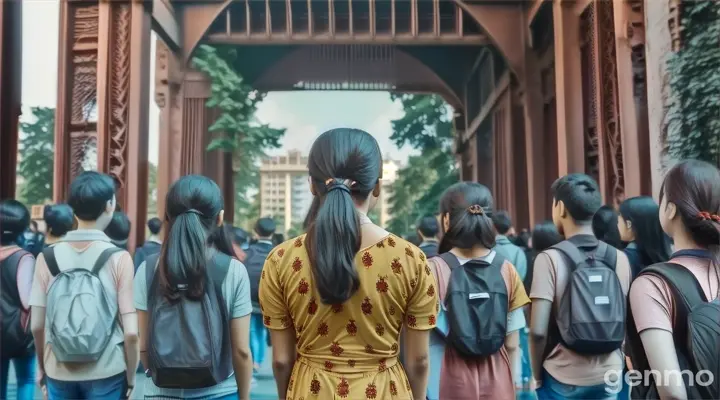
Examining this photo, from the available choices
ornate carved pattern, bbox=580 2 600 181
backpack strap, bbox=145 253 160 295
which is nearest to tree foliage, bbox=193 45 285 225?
ornate carved pattern, bbox=580 2 600 181

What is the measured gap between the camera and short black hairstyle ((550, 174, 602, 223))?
7.97 ft

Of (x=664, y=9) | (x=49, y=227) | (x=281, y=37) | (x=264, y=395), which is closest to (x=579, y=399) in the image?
(x=264, y=395)

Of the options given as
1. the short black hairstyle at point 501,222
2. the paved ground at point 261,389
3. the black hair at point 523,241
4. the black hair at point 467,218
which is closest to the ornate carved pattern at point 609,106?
the black hair at point 523,241

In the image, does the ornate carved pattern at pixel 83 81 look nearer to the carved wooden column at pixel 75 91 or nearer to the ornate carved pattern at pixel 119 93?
Result: the carved wooden column at pixel 75 91

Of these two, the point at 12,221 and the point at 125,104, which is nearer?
the point at 12,221

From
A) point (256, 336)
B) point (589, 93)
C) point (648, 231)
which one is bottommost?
point (256, 336)

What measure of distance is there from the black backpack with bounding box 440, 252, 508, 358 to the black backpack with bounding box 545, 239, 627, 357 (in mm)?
288

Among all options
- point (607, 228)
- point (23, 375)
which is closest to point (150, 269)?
point (23, 375)

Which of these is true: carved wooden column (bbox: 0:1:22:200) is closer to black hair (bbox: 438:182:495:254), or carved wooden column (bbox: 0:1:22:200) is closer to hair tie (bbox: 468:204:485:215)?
black hair (bbox: 438:182:495:254)

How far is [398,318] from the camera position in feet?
5.23

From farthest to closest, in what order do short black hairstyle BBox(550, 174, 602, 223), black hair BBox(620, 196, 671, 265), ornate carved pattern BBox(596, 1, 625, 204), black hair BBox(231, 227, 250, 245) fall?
ornate carved pattern BBox(596, 1, 625, 204), black hair BBox(231, 227, 250, 245), black hair BBox(620, 196, 671, 265), short black hairstyle BBox(550, 174, 602, 223)

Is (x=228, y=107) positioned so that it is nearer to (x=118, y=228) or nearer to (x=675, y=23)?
(x=118, y=228)

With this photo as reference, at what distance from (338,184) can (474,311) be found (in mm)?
975

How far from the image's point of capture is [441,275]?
2334 millimetres
